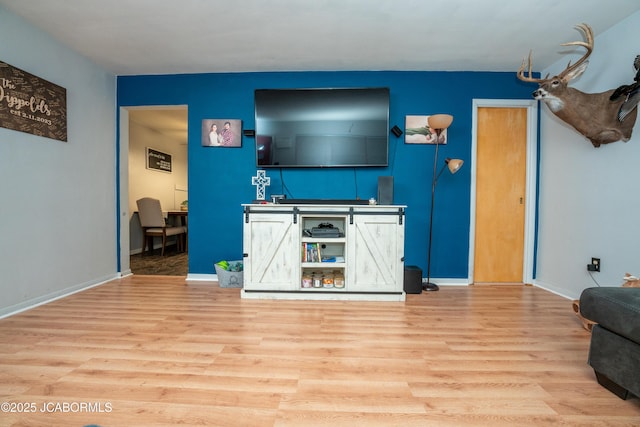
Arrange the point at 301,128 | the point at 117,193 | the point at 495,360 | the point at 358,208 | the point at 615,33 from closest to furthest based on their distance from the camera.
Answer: the point at 495,360 → the point at 615,33 → the point at 358,208 → the point at 301,128 → the point at 117,193

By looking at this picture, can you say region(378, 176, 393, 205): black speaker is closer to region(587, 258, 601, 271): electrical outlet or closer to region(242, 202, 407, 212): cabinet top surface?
region(242, 202, 407, 212): cabinet top surface

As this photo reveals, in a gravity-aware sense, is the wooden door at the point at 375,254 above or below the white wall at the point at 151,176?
→ below

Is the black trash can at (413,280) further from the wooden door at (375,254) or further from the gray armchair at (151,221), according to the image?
the gray armchair at (151,221)

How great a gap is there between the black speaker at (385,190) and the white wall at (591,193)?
1.88 meters

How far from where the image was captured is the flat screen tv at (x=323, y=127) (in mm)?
3121

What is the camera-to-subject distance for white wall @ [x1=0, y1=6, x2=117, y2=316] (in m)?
2.30

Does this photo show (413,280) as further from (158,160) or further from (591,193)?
(158,160)

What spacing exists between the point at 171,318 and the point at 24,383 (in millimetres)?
915

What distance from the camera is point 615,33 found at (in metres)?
2.43

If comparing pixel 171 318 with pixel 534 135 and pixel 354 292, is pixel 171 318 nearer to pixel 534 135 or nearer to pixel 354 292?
pixel 354 292

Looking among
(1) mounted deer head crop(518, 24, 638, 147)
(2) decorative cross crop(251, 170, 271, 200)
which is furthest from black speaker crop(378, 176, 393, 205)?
(1) mounted deer head crop(518, 24, 638, 147)

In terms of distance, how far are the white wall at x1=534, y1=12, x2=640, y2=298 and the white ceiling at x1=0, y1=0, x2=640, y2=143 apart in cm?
35

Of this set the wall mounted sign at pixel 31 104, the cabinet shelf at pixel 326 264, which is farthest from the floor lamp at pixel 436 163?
the wall mounted sign at pixel 31 104

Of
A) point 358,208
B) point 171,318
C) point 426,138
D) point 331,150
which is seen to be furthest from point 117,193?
point 426,138
